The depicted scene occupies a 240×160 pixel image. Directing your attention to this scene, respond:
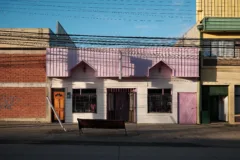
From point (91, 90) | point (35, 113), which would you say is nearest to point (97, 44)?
point (91, 90)

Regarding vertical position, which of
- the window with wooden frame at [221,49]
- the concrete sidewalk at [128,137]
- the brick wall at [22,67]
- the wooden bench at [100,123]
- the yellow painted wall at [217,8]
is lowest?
the concrete sidewalk at [128,137]

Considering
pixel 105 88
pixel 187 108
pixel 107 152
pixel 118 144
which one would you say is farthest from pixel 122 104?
pixel 107 152

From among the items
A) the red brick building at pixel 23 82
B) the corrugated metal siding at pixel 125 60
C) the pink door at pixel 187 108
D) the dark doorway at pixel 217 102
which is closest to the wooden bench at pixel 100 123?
the corrugated metal siding at pixel 125 60

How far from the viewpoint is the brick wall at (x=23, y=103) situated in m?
23.5

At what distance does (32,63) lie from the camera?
23531 millimetres

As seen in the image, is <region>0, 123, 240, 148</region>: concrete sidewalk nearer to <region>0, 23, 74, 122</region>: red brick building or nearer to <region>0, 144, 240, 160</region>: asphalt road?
<region>0, 144, 240, 160</region>: asphalt road

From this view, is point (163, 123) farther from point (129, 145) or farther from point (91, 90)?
point (129, 145)

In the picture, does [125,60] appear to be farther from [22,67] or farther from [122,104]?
[22,67]

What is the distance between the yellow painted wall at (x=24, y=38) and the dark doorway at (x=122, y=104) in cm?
603

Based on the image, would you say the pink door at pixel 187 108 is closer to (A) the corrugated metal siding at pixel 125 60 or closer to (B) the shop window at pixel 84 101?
(A) the corrugated metal siding at pixel 125 60

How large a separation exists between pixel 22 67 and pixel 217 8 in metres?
14.7

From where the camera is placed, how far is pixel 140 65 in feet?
75.6

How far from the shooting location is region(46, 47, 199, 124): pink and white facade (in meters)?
23.0

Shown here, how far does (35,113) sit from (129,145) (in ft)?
37.3
